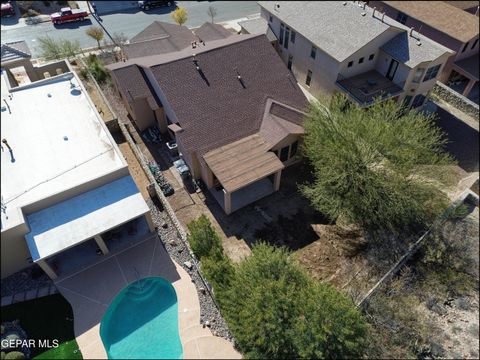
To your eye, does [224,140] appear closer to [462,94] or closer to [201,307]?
[201,307]

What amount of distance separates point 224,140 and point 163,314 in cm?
1404

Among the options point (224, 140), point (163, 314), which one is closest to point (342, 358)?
point (163, 314)

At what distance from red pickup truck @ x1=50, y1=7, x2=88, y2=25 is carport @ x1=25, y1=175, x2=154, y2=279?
35.2 m

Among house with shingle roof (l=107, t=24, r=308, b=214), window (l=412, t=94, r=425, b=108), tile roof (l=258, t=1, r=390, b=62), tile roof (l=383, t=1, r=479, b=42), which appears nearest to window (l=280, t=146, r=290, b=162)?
house with shingle roof (l=107, t=24, r=308, b=214)

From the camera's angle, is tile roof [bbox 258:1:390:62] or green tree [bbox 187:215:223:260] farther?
tile roof [bbox 258:1:390:62]

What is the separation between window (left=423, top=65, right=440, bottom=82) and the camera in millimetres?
32969

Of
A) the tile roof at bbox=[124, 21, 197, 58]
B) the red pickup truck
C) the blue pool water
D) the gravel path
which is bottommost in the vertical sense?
the blue pool water

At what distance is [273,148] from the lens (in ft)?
93.1

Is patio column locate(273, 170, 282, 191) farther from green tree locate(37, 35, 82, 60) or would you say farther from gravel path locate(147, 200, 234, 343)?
green tree locate(37, 35, 82, 60)

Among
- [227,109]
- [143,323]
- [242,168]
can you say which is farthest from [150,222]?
[227,109]

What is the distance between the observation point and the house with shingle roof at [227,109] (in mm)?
27734

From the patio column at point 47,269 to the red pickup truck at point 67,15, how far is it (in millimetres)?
39353

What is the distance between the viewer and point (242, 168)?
26812mm

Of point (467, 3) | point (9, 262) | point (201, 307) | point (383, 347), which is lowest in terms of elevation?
point (383, 347)
